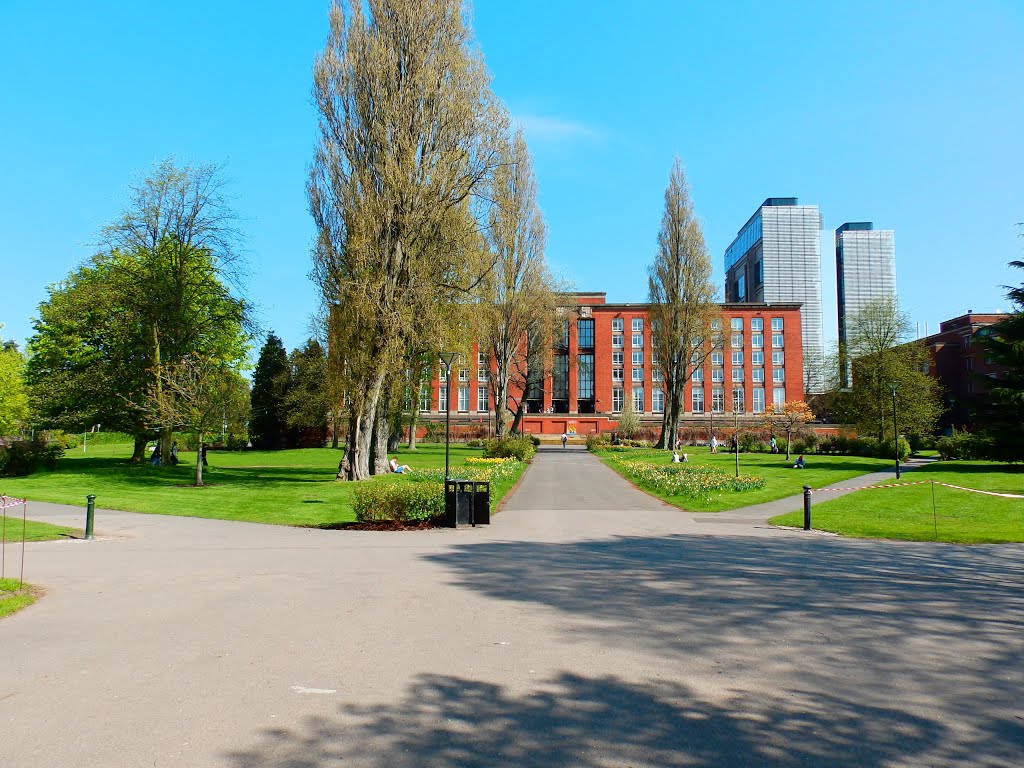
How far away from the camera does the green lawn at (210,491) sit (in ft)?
64.1

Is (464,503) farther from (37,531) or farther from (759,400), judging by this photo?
(759,400)

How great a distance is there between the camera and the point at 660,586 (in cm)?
901

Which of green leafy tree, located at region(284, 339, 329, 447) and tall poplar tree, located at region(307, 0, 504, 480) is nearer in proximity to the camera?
tall poplar tree, located at region(307, 0, 504, 480)

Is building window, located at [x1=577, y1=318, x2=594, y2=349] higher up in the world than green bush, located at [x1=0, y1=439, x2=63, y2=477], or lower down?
higher up

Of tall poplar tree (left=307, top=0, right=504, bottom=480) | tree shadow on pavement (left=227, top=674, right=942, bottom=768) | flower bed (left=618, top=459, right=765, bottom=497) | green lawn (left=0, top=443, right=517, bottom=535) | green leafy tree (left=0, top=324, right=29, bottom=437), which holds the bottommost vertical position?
green lawn (left=0, top=443, right=517, bottom=535)

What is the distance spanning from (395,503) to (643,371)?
81969 millimetres

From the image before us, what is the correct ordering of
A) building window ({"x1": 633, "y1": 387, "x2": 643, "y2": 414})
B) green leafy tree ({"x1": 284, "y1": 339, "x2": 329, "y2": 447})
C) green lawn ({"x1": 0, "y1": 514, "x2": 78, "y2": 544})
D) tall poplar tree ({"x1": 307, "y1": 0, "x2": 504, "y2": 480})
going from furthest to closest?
1. building window ({"x1": 633, "y1": 387, "x2": 643, "y2": 414})
2. green leafy tree ({"x1": 284, "y1": 339, "x2": 329, "y2": 447})
3. tall poplar tree ({"x1": 307, "y1": 0, "x2": 504, "y2": 480})
4. green lawn ({"x1": 0, "y1": 514, "x2": 78, "y2": 544})

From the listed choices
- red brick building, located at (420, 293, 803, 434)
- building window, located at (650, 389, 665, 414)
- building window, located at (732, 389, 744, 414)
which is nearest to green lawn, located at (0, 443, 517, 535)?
red brick building, located at (420, 293, 803, 434)

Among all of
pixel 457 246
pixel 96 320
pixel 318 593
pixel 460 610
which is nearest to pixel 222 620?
pixel 318 593

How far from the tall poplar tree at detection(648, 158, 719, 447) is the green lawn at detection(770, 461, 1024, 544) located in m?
33.9

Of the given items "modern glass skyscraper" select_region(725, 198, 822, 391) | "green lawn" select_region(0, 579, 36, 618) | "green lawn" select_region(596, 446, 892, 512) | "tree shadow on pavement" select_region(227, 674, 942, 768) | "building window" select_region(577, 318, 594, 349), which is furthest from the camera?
"modern glass skyscraper" select_region(725, 198, 822, 391)

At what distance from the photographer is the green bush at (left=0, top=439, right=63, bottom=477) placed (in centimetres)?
3178

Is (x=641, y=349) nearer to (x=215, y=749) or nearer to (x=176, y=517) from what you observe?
(x=176, y=517)

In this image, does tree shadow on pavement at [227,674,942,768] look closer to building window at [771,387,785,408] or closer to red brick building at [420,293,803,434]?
red brick building at [420,293,803,434]
